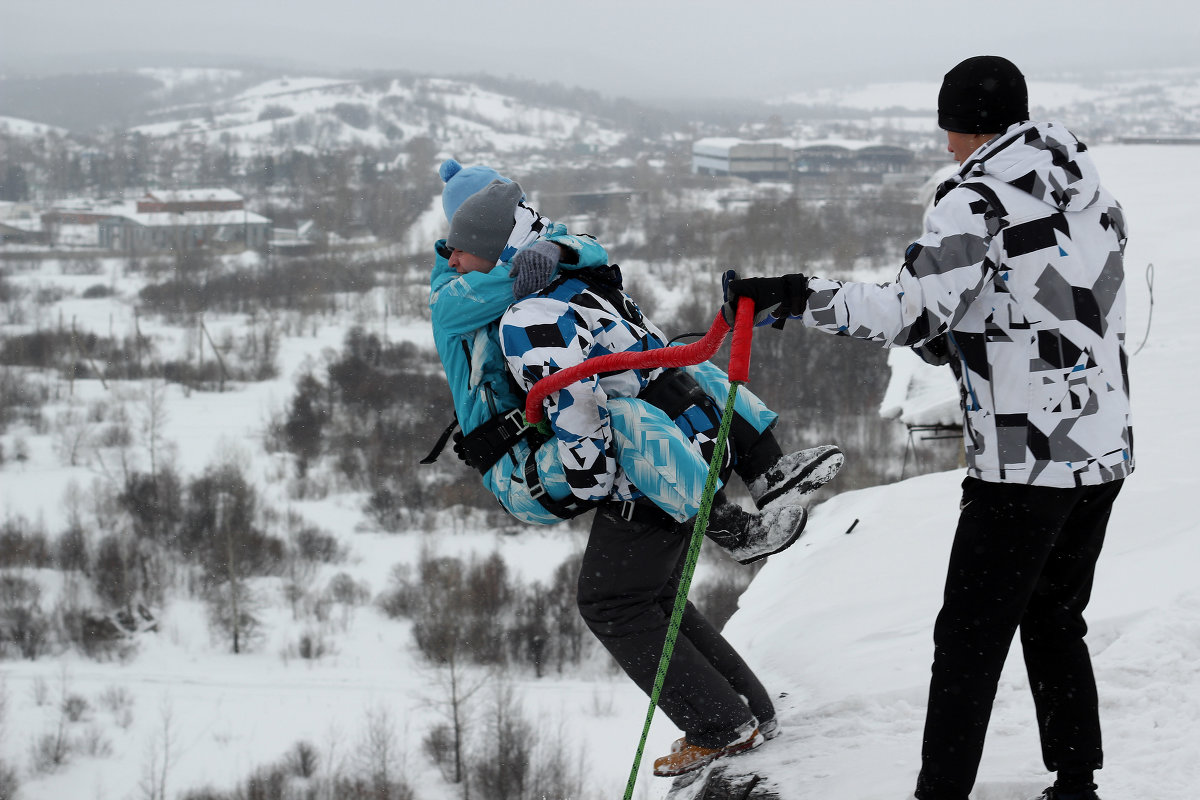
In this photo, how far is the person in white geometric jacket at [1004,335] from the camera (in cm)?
167

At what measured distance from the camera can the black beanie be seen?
1.77m

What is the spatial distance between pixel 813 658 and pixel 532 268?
175 cm

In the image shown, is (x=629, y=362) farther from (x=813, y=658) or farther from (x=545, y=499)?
(x=813, y=658)

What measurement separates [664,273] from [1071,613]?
4063 centimetres

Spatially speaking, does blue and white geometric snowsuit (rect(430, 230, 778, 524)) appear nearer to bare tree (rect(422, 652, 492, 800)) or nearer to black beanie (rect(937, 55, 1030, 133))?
black beanie (rect(937, 55, 1030, 133))

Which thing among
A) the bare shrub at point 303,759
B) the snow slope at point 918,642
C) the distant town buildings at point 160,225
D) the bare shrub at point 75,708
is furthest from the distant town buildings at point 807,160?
the snow slope at point 918,642

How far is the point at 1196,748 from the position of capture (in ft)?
7.41

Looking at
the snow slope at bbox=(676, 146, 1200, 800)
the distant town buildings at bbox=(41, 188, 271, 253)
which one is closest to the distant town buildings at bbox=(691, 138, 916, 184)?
the distant town buildings at bbox=(41, 188, 271, 253)

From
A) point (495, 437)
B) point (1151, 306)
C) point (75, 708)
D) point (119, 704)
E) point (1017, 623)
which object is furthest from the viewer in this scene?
point (119, 704)

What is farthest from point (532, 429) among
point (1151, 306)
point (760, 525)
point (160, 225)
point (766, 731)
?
point (160, 225)

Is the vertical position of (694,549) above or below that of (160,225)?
below

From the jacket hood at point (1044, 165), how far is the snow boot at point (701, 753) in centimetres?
153

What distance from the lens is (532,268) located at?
86.4 inches

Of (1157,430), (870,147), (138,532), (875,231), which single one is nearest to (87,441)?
(138,532)
